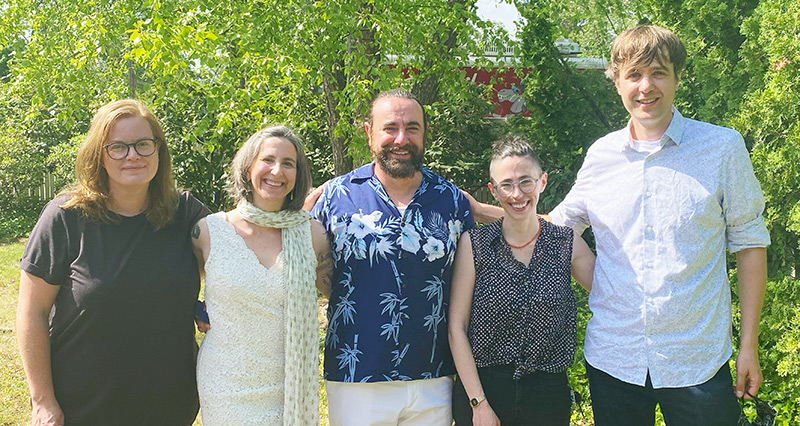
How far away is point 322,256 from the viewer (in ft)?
10.1

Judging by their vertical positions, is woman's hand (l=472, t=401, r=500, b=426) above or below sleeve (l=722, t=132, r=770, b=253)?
below

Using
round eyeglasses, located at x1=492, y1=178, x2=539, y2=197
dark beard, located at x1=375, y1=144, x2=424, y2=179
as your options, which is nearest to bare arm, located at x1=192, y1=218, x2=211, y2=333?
dark beard, located at x1=375, y1=144, x2=424, y2=179

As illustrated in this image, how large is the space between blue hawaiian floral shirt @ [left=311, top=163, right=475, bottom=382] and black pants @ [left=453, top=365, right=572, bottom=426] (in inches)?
12.5

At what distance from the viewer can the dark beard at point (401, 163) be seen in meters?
3.07

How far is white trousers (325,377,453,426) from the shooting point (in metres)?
2.99

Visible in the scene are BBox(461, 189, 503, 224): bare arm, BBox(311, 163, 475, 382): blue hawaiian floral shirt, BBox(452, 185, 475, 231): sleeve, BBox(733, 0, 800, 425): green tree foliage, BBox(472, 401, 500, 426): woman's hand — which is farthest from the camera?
BBox(733, 0, 800, 425): green tree foliage

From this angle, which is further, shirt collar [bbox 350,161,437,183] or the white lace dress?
shirt collar [bbox 350,161,437,183]

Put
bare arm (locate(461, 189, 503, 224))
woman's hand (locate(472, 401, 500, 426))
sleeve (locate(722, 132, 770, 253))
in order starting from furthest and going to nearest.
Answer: bare arm (locate(461, 189, 503, 224)), woman's hand (locate(472, 401, 500, 426)), sleeve (locate(722, 132, 770, 253))

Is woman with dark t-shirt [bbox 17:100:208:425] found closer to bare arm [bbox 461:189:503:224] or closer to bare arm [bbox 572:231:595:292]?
bare arm [bbox 461:189:503:224]

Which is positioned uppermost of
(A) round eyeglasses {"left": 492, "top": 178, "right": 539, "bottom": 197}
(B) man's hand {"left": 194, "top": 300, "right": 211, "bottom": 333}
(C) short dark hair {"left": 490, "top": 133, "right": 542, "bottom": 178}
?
(C) short dark hair {"left": 490, "top": 133, "right": 542, "bottom": 178}

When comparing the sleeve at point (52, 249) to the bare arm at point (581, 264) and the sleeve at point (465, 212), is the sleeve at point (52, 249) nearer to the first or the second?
the sleeve at point (465, 212)

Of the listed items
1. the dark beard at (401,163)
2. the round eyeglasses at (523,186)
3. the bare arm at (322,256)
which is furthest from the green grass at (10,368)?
the round eyeglasses at (523,186)

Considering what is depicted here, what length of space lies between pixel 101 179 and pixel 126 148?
0.54 feet

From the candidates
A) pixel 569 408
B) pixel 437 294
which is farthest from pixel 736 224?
pixel 437 294
